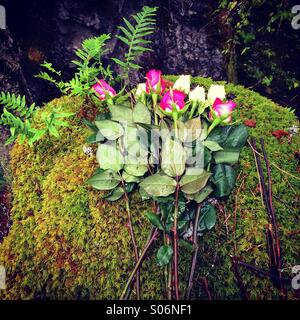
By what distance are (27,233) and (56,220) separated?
19 centimetres

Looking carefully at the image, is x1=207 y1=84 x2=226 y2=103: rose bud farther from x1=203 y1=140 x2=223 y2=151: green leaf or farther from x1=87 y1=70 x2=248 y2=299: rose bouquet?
x1=203 y1=140 x2=223 y2=151: green leaf

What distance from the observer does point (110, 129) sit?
53.5 inches

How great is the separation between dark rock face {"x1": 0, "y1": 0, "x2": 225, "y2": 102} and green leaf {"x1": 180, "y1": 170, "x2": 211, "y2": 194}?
4.60ft

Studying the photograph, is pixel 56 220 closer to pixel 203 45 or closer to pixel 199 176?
pixel 199 176

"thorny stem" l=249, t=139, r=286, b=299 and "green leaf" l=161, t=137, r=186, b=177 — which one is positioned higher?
"green leaf" l=161, t=137, r=186, b=177

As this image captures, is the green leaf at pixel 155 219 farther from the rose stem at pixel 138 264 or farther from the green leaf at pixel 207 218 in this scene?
the green leaf at pixel 207 218

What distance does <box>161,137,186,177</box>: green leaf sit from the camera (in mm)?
1229

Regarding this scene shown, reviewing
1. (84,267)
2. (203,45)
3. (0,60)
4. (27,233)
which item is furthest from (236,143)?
(0,60)

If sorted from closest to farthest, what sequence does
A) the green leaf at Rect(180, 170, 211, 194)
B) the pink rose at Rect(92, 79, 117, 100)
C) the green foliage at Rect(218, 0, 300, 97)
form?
the green leaf at Rect(180, 170, 211, 194)
the pink rose at Rect(92, 79, 117, 100)
the green foliage at Rect(218, 0, 300, 97)

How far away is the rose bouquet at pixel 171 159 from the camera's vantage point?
1232 mm

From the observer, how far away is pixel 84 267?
4.51 ft

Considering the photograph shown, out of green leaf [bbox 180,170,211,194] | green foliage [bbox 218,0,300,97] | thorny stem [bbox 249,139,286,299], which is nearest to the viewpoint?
green leaf [bbox 180,170,211,194]

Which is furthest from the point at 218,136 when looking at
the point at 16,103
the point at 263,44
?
the point at 263,44

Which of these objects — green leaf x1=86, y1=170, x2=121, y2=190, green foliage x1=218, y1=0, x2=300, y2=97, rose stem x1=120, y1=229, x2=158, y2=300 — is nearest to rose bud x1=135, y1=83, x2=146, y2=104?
green leaf x1=86, y1=170, x2=121, y2=190
